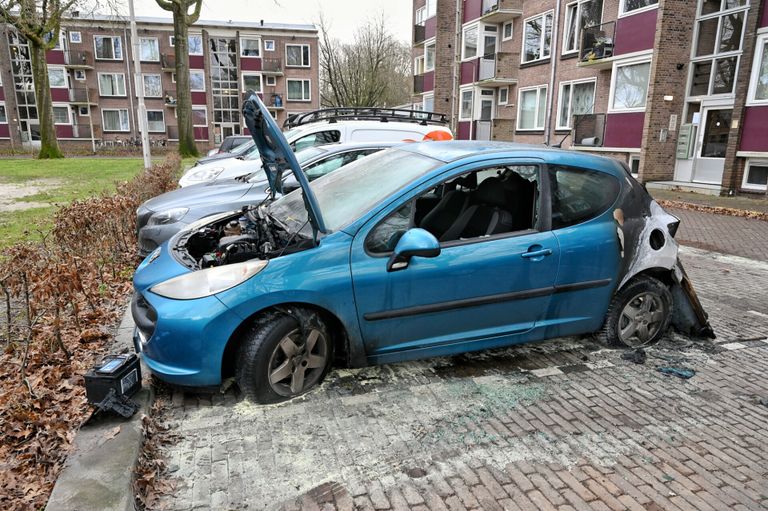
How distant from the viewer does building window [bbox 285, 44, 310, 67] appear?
5003 centimetres

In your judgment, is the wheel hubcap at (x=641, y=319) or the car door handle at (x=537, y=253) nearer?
the car door handle at (x=537, y=253)

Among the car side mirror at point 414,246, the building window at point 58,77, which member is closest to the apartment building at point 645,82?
the car side mirror at point 414,246

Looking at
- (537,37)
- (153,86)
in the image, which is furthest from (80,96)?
(537,37)

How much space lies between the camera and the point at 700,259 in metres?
8.21

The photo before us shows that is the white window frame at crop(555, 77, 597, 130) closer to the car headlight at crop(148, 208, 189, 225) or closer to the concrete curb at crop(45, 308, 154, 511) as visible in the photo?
the car headlight at crop(148, 208, 189, 225)

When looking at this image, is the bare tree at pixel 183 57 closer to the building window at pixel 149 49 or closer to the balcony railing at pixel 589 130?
the balcony railing at pixel 589 130

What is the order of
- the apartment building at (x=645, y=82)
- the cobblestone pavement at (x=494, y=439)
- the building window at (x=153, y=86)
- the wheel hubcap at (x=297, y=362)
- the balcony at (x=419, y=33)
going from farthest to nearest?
the building window at (x=153, y=86) → the balcony at (x=419, y=33) → the apartment building at (x=645, y=82) → the wheel hubcap at (x=297, y=362) → the cobblestone pavement at (x=494, y=439)

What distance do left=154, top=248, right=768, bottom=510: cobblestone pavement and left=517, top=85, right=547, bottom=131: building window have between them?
21.7m

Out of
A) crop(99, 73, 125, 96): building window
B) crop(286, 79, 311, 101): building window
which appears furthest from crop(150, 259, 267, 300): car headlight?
crop(99, 73, 125, 96): building window

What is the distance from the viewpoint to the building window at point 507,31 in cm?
2695

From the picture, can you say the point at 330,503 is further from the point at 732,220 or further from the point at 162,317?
the point at 732,220

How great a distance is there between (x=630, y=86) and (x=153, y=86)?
4356 centimetres

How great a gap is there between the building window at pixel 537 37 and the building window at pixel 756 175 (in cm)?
1093

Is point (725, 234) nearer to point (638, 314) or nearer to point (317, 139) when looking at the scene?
point (638, 314)
